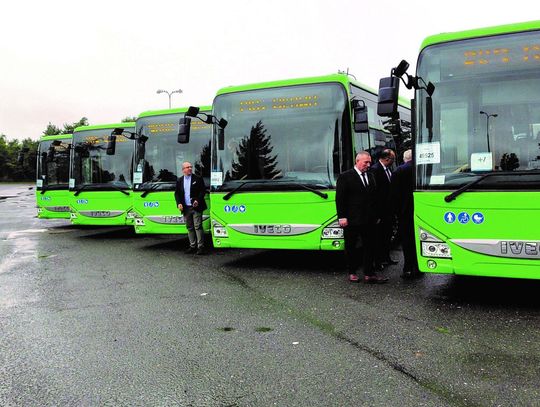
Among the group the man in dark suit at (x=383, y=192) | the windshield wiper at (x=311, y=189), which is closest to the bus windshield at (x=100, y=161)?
the windshield wiper at (x=311, y=189)

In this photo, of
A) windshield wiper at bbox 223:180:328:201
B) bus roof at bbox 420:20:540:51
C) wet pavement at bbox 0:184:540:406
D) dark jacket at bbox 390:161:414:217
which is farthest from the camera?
windshield wiper at bbox 223:180:328:201

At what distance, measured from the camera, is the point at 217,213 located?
29.1ft

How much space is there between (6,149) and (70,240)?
319ft

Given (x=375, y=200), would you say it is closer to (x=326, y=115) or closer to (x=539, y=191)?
(x=326, y=115)

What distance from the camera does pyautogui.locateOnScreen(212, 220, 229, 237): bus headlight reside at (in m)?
8.84

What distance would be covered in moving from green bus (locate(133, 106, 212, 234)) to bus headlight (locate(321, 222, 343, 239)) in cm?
376

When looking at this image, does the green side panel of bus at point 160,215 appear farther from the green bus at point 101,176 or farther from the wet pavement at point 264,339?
the wet pavement at point 264,339

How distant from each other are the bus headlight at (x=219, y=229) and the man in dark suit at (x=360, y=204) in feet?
7.44

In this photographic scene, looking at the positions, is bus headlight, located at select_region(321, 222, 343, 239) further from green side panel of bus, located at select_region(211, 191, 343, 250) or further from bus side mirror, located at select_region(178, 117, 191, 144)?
bus side mirror, located at select_region(178, 117, 191, 144)

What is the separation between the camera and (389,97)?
241 inches

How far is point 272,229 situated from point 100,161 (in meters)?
7.29

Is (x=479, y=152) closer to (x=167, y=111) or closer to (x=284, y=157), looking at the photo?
(x=284, y=157)

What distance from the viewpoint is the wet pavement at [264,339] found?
3.92 m

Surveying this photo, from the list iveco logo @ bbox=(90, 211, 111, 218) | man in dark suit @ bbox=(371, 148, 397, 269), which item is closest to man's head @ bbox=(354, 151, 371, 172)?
man in dark suit @ bbox=(371, 148, 397, 269)
